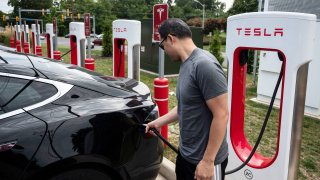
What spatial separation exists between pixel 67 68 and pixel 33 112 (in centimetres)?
74

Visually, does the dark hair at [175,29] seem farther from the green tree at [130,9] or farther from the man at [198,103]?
the green tree at [130,9]

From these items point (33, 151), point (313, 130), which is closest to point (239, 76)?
point (33, 151)

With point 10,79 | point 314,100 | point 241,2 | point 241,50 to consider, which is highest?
point 241,2

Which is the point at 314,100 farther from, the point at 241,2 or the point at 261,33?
the point at 241,2

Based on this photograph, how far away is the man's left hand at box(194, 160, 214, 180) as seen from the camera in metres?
1.92

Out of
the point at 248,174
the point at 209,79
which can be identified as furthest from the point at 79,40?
the point at 209,79

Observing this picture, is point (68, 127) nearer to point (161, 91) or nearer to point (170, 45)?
point (170, 45)

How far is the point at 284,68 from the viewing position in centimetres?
242

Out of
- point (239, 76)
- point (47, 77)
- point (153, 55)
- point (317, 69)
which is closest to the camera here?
point (47, 77)

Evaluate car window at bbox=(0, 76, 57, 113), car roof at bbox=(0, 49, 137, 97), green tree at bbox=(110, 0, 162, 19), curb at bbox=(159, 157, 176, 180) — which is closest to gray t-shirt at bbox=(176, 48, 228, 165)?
car roof at bbox=(0, 49, 137, 97)

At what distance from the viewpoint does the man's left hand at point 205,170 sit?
1.92 m

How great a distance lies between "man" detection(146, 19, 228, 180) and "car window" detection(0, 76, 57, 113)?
3.54ft

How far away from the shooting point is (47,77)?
265 cm

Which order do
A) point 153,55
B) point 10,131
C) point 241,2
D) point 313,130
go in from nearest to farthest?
1. point 10,131
2. point 313,130
3. point 153,55
4. point 241,2
